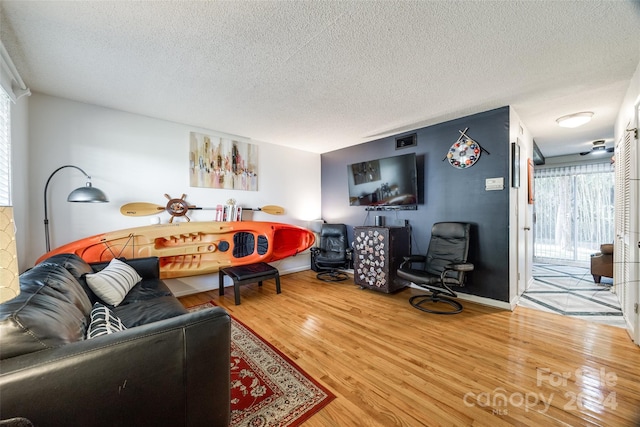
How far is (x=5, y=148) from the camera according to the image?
6.24 ft

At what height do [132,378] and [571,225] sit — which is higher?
[571,225]

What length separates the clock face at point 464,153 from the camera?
3123 millimetres

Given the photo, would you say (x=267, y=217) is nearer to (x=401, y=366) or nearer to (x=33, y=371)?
(x=401, y=366)

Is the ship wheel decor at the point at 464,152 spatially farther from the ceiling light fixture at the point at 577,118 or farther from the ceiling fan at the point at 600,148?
the ceiling fan at the point at 600,148

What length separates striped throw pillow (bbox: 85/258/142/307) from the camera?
1.94m

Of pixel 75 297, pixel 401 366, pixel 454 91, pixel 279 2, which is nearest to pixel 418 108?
pixel 454 91

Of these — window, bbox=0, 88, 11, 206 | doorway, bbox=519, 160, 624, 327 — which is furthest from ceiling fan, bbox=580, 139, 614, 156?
window, bbox=0, 88, 11, 206

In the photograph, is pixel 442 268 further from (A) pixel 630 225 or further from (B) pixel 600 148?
(B) pixel 600 148

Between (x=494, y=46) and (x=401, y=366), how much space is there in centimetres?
249

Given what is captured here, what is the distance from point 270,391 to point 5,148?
2729mm

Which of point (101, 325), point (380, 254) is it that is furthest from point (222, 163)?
point (101, 325)

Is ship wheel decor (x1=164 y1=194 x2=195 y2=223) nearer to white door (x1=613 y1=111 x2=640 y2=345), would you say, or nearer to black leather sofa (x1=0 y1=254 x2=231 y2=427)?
black leather sofa (x1=0 y1=254 x2=231 y2=427)

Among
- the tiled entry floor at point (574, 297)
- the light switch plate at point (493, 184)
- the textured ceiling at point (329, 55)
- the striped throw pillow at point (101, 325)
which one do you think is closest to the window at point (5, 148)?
the textured ceiling at point (329, 55)

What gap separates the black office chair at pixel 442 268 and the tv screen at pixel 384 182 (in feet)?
2.17
